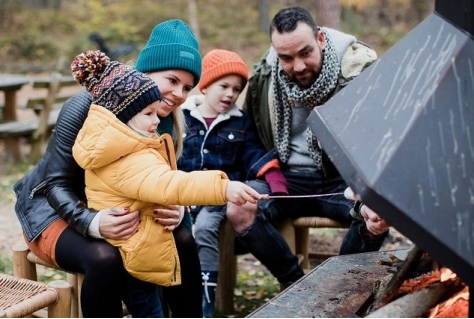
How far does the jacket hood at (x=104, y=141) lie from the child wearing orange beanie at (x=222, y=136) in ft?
3.88

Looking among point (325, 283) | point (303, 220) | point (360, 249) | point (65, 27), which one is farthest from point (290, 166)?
point (65, 27)

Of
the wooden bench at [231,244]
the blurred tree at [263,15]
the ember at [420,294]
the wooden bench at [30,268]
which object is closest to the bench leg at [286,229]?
the wooden bench at [231,244]

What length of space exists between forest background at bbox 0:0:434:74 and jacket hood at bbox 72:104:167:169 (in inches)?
555

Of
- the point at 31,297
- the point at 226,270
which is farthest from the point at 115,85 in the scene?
the point at 226,270

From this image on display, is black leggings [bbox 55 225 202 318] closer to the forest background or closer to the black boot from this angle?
the black boot

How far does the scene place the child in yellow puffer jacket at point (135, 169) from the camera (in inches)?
104

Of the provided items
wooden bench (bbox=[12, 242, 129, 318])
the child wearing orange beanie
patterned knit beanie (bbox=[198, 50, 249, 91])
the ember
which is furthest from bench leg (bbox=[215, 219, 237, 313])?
the ember

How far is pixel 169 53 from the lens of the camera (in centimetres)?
321

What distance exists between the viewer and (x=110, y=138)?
271 centimetres

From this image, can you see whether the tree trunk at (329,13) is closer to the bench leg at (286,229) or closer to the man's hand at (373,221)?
the bench leg at (286,229)

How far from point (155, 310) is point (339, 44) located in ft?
5.95

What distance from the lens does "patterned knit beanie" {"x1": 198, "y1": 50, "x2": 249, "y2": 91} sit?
3955 mm

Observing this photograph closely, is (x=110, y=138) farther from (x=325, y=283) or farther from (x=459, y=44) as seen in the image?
(x=459, y=44)

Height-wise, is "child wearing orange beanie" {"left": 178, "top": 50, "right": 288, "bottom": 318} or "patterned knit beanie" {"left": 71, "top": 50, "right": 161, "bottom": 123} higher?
"patterned knit beanie" {"left": 71, "top": 50, "right": 161, "bottom": 123}
